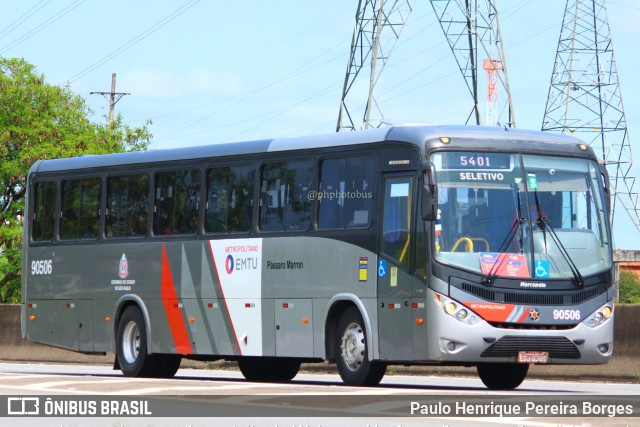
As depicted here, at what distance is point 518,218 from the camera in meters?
18.9

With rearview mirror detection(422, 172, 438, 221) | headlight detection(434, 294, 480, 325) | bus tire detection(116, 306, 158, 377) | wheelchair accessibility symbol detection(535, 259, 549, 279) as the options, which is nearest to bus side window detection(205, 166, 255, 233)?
bus tire detection(116, 306, 158, 377)

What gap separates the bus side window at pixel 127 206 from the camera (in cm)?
2408

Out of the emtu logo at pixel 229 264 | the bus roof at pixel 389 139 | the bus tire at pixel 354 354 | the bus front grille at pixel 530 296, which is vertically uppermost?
the bus roof at pixel 389 139

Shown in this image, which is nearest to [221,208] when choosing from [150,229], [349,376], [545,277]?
[150,229]

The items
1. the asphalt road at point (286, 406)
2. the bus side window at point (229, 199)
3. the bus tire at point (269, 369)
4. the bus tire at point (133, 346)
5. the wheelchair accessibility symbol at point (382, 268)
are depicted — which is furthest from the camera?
the bus tire at point (133, 346)

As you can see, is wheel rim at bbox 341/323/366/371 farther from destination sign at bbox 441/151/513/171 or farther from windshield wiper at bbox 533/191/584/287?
windshield wiper at bbox 533/191/584/287

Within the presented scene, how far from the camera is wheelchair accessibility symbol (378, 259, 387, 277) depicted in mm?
19266

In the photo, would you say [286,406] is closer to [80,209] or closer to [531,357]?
[531,357]

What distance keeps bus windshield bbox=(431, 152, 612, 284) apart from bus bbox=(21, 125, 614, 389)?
0.06 ft

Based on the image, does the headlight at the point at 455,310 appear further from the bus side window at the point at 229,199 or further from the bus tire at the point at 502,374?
the bus side window at the point at 229,199

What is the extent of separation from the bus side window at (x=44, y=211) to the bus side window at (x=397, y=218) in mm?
8525

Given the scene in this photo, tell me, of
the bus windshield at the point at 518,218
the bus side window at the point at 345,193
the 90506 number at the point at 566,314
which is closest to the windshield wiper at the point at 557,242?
the bus windshield at the point at 518,218

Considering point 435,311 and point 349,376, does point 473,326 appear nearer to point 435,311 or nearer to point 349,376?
point 435,311

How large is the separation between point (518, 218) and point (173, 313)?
650 centimetres
